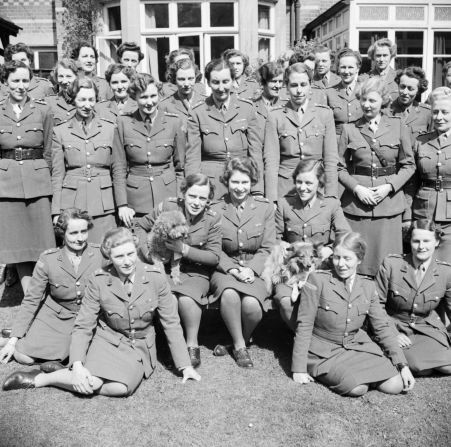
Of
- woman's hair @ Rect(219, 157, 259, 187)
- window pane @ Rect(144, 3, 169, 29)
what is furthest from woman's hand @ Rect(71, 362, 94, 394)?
window pane @ Rect(144, 3, 169, 29)

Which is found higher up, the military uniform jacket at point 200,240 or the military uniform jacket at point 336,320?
the military uniform jacket at point 200,240

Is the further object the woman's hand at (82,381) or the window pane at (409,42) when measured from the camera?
the window pane at (409,42)

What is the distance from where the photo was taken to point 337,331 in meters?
3.92

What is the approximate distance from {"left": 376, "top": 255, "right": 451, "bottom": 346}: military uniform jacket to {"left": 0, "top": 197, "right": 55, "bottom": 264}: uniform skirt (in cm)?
280

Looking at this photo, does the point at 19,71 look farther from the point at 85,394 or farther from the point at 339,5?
the point at 339,5

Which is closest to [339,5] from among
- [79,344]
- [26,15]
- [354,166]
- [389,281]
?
[26,15]

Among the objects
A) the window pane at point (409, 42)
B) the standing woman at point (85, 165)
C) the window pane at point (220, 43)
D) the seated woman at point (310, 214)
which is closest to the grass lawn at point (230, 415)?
the seated woman at point (310, 214)

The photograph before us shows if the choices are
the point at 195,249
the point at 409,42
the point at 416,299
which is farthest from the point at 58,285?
the point at 409,42

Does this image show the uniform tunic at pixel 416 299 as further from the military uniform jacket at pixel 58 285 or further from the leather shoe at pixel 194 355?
the military uniform jacket at pixel 58 285

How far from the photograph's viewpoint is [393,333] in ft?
12.9

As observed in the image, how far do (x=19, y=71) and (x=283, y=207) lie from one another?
2.42 metres

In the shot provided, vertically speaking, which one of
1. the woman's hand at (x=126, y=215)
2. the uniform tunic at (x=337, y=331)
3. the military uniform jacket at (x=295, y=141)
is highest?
the military uniform jacket at (x=295, y=141)

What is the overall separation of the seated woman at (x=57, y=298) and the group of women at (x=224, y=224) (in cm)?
1

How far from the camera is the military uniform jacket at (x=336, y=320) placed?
3900 millimetres
